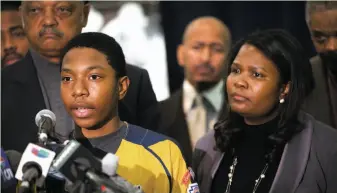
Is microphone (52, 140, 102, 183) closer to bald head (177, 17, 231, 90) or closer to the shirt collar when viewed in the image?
the shirt collar

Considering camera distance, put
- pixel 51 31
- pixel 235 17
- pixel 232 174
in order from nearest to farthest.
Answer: pixel 232 174 < pixel 51 31 < pixel 235 17

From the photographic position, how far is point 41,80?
2.56 metres

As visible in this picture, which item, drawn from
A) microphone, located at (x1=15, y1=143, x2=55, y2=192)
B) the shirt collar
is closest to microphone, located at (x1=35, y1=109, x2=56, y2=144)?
microphone, located at (x1=15, y1=143, x2=55, y2=192)

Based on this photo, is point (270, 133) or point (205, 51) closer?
point (270, 133)

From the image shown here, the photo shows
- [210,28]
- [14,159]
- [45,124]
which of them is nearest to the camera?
[45,124]

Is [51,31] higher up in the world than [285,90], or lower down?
higher up

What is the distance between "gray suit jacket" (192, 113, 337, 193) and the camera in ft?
7.56

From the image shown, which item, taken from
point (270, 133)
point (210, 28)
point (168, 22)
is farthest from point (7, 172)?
point (168, 22)

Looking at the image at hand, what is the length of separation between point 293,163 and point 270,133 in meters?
0.14

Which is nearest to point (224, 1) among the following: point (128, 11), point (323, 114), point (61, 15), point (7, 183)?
point (128, 11)

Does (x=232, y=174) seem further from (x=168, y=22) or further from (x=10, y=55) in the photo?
(x=168, y=22)

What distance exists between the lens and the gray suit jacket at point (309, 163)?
230cm

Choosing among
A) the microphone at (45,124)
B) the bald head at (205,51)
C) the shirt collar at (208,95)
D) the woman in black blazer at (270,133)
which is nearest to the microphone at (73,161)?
the microphone at (45,124)

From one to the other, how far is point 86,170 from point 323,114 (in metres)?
1.44
